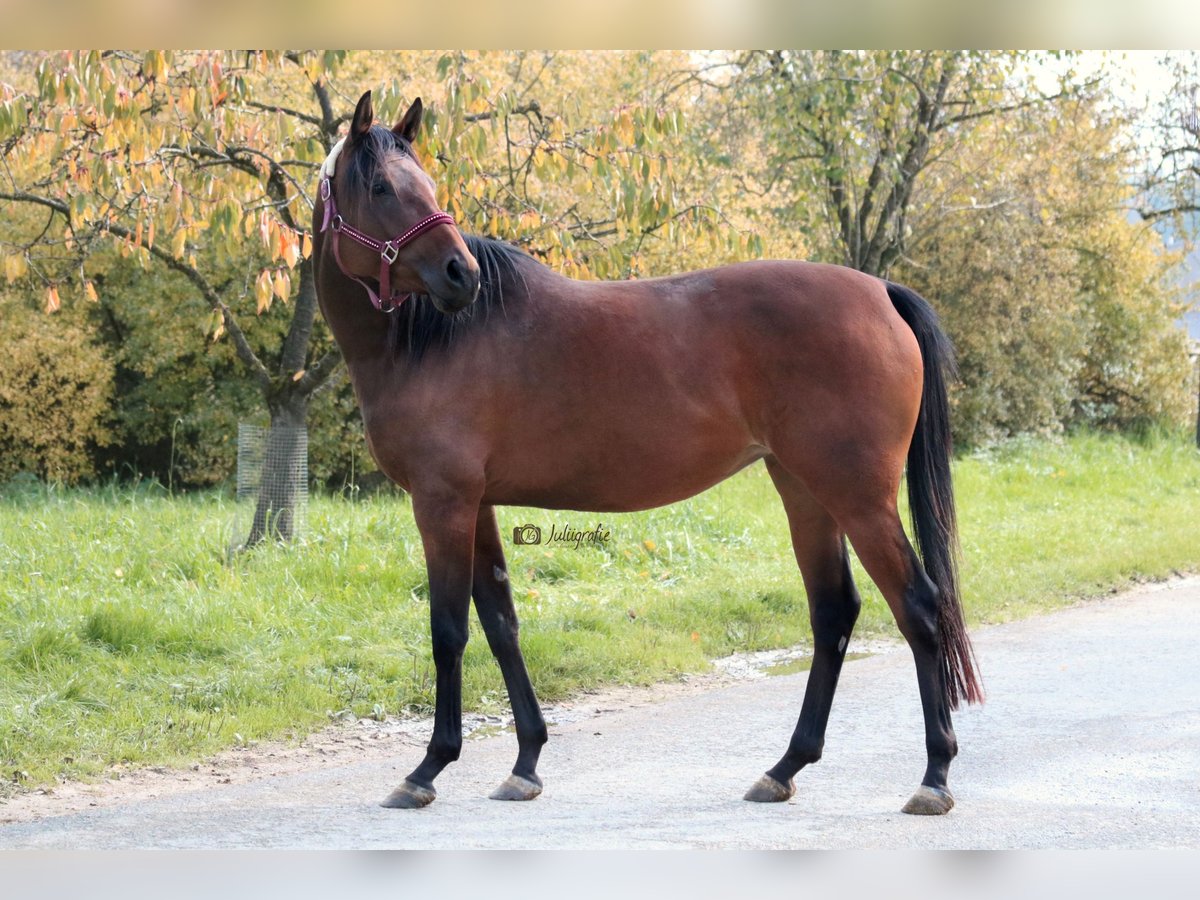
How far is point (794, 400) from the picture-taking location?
14.8ft

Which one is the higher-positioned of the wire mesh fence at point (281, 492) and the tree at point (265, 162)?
the tree at point (265, 162)

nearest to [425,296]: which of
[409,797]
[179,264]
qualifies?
[409,797]

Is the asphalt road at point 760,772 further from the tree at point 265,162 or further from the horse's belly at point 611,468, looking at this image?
the tree at point 265,162

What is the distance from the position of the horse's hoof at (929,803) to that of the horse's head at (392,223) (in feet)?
7.69

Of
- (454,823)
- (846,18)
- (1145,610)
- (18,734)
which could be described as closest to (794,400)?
(846,18)

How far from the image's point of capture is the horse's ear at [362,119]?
426cm

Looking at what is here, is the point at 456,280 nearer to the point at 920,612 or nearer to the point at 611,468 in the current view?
the point at 611,468

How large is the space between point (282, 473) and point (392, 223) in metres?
5.20

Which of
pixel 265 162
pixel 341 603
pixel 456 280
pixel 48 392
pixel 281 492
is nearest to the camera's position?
pixel 456 280

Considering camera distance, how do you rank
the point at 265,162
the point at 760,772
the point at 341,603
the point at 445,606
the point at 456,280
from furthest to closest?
the point at 265,162 → the point at 341,603 → the point at 760,772 → the point at 445,606 → the point at 456,280

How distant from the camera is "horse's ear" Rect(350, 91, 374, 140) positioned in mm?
4258

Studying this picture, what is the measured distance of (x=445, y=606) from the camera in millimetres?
4453

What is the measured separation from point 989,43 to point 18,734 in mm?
4605

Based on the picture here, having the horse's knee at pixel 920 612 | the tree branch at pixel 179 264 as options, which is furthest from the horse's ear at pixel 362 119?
the tree branch at pixel 179 264
